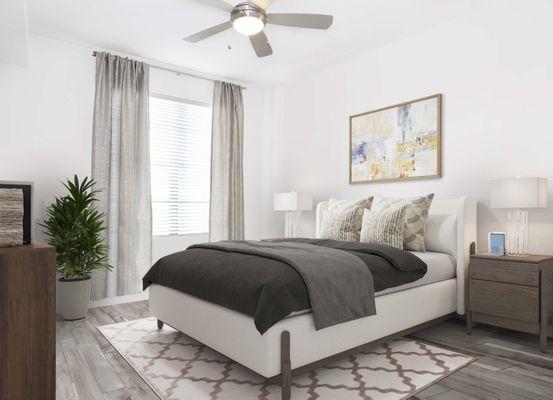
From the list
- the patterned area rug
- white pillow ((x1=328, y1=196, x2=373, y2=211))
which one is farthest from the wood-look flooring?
white pillow ((x1=328, y1=196, x2=373, y2=211))

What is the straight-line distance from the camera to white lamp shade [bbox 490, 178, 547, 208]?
9.30ft

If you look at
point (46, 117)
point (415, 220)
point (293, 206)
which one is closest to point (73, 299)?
point (46, 117)

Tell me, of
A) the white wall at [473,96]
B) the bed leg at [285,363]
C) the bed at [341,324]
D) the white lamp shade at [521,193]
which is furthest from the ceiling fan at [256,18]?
the bed leg at [285,363]

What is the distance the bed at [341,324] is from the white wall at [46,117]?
5.70ft

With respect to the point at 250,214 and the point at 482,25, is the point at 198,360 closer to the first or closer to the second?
the point at 250,214

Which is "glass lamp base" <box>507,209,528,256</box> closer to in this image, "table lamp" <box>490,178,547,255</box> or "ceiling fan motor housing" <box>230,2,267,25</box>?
"table lamp" <box>490,178,547,255</box>

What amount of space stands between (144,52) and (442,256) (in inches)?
148

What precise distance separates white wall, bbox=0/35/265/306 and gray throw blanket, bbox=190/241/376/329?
2479mm

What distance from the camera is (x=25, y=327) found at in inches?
50.7

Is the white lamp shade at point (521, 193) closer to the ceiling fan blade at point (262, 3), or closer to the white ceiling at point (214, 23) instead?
the white ceiling at point (214, 23)

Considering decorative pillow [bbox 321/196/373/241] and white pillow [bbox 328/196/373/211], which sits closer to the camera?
decorative pillow [bbox 321/196/373/241]

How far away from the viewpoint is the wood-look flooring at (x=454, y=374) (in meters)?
2.16

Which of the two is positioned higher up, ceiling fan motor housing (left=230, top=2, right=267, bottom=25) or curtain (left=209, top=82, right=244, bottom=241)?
ceiling fan motor housing (left=230, top=2, right=267, bottom=25)

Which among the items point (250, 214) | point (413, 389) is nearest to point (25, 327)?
point (413, 389)
